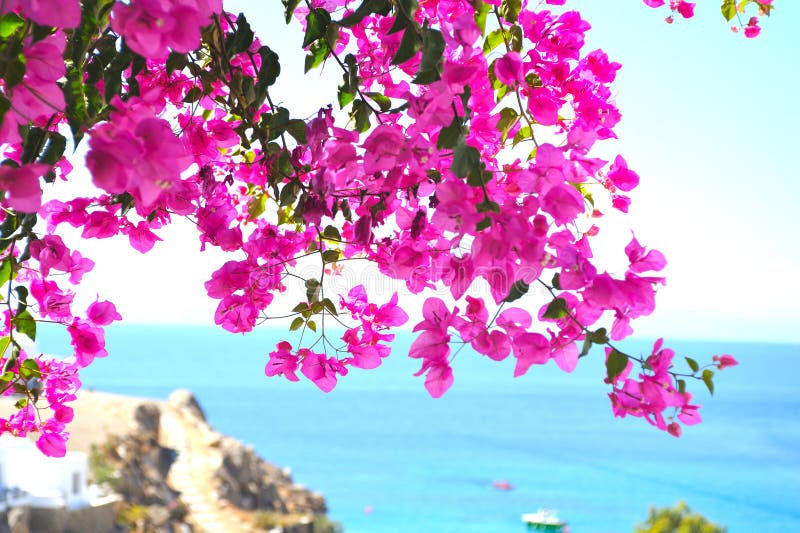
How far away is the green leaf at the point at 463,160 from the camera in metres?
0.65

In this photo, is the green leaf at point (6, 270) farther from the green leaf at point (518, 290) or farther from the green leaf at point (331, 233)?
the green leaf at point (518, 290)

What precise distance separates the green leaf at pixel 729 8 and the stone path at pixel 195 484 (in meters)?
12.8

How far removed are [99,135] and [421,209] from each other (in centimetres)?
41

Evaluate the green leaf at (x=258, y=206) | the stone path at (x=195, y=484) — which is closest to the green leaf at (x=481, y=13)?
the green leaf at (x=258, y=206)

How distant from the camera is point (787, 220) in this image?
70375 mm

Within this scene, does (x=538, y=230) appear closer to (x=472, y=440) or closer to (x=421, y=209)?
(x=421, y=209)

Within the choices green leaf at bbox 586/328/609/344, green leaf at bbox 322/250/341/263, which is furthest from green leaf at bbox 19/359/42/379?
green leaf at bbox 586/328/609/344

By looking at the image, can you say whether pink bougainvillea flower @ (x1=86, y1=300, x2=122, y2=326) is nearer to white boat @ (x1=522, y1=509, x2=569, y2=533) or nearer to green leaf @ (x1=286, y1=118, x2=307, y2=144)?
green leaf @ (x1=286, y1=118, x2=307, y2=144)

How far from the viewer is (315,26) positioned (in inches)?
38.1

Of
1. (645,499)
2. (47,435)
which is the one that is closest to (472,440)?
(645,499)

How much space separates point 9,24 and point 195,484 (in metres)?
14.6

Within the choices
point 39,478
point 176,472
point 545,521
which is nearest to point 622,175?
point 39,478

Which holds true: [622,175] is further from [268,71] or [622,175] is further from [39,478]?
[39,478]

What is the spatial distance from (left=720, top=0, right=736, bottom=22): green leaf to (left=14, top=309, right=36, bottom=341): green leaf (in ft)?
4.05
